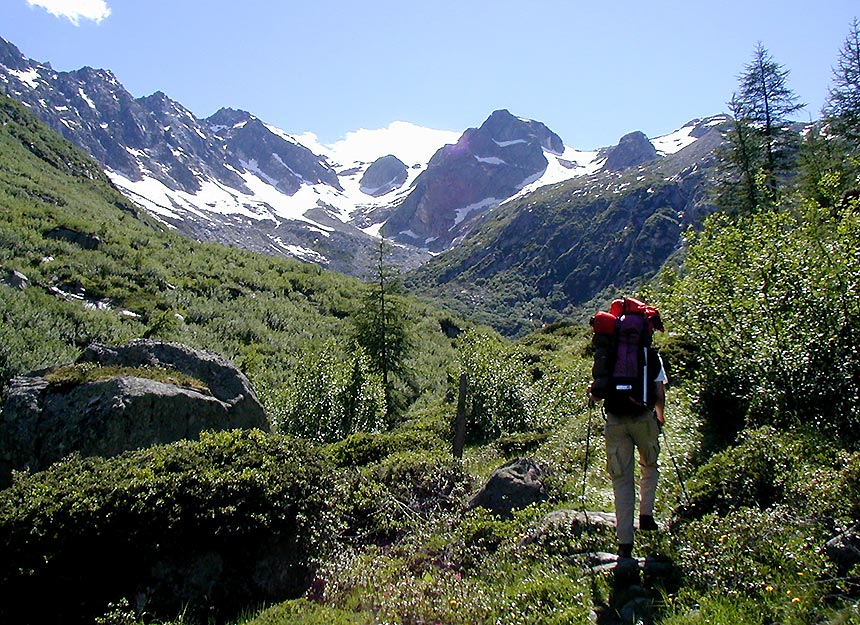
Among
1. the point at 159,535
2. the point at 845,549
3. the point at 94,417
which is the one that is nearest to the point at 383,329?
the point at 94,417

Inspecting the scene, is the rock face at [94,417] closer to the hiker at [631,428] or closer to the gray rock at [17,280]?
the hiker at [631,428]

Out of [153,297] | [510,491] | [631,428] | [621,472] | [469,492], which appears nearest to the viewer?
[621,472]

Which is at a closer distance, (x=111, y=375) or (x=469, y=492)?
(x=111, y=375)

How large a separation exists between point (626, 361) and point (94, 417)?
910 cm

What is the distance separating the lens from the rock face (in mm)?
9430

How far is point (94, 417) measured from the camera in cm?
967

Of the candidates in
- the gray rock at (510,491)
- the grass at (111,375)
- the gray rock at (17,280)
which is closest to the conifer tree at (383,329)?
the gray rock at (17,280)

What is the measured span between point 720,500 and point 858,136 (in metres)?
38.7

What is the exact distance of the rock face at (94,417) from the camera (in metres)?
9.43

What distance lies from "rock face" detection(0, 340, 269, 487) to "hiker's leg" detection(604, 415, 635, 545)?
7.98 meters

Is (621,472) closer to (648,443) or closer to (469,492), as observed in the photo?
(648,443)

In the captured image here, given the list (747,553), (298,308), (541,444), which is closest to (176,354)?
(541,444)

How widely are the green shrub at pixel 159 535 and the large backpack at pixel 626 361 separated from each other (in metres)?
4.48

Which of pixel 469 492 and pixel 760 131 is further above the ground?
pixel 760 131
